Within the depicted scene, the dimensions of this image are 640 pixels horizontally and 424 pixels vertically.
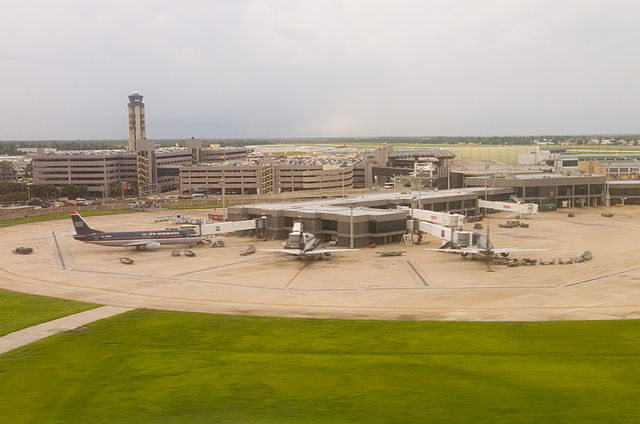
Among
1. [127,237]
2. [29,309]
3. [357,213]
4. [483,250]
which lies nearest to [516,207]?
[357,213]

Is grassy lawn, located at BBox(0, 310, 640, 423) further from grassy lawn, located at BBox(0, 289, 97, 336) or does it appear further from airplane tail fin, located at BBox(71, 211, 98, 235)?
airplane tail fin, located at BBox(71, 211, 98, 235)

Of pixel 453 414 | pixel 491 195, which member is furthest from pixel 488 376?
pixel 491 195

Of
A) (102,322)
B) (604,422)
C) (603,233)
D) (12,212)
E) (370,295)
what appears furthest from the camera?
(12,212)

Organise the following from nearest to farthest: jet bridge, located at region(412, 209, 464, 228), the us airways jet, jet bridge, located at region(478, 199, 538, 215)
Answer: jet bridge, located at region(412, 209, 464, 228)
the us airways jet
jet bridge, located at region(478, 199, 538, 215)

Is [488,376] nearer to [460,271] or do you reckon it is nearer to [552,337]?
[552,337]

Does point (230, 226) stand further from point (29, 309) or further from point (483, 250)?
point (29, 309)

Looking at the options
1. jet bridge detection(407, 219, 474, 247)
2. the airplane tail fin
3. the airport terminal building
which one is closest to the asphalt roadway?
jet bridge detection(407, 219, 474, 247)
